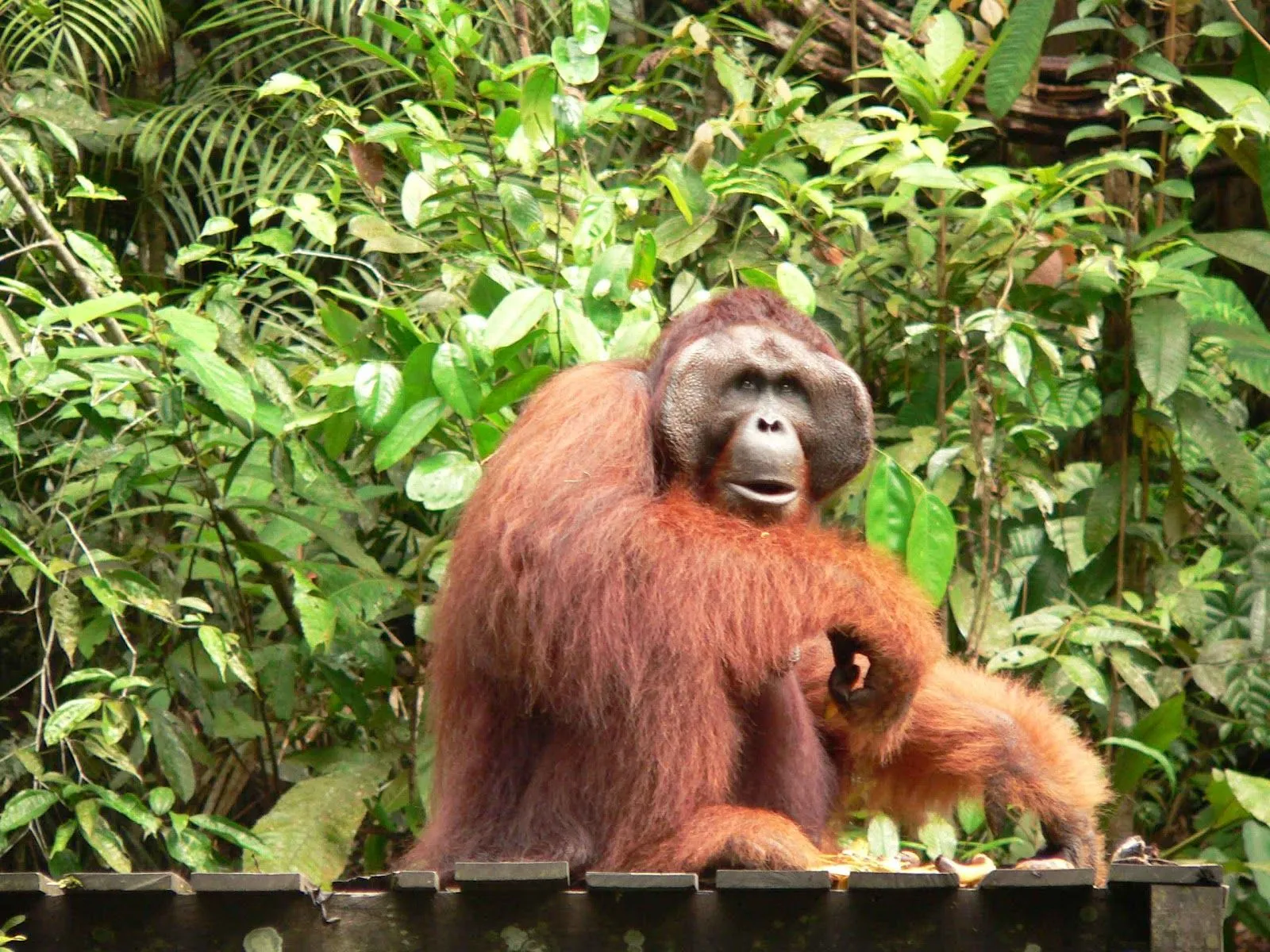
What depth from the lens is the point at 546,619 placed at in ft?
9.36

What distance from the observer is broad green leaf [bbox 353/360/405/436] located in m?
3.61

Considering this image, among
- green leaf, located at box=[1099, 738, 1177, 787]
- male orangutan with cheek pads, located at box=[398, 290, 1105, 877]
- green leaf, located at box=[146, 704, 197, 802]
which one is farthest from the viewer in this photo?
green leaf, located at box=[1099, 738, 1177, 787]

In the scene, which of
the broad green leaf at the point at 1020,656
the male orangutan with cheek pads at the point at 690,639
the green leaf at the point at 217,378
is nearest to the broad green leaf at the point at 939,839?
the broad green leaf at the point at 1020,656

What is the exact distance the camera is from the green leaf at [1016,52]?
15.2 feet

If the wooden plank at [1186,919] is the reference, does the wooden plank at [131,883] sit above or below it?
below

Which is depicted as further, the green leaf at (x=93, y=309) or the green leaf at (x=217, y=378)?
the green leaf at (x=217, y=378)

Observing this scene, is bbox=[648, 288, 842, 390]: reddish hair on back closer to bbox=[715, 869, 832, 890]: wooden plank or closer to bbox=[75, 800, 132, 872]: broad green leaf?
bbox=[715, 869, 832, 890]: wooden plank

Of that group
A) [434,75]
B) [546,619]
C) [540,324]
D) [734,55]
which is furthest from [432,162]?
[546,619]

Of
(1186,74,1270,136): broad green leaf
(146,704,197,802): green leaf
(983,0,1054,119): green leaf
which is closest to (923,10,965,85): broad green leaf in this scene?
(983,0,1054,119): green leaf

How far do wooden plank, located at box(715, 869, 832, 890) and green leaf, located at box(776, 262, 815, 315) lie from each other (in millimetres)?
1647

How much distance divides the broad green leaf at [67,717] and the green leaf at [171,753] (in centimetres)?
40

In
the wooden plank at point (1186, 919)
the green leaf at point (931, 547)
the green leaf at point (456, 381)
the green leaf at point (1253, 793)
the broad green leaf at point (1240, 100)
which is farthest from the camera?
the broad green leaf at point (1240, 100)

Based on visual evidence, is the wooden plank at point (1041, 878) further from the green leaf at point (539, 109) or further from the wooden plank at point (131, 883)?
the green leaf at point (539, 109)

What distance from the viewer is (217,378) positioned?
3.44m
